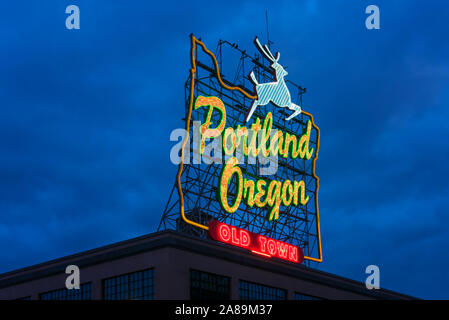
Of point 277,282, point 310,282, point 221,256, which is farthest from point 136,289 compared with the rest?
point 310,282

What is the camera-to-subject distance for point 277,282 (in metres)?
50.5

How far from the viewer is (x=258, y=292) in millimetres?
48656

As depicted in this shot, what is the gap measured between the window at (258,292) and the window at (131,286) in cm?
708

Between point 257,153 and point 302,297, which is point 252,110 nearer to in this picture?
point 257,153

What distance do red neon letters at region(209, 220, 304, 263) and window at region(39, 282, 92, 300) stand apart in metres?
8.62

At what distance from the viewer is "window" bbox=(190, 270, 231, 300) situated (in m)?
43.8

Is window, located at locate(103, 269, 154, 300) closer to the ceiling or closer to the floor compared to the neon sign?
closer to the floor

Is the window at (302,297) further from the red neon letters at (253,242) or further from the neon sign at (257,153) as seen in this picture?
the neon sign at (257,153)

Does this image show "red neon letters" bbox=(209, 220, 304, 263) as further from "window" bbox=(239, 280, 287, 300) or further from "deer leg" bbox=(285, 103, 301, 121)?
"deer leg" bbox=(285, 103, 301, 121)

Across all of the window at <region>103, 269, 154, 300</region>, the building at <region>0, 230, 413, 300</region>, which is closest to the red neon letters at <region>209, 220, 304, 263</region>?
the building at <region>0, 230, 413, 300</region>

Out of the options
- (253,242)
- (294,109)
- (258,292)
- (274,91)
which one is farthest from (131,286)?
(294,109)

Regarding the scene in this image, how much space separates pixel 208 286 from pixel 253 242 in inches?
228

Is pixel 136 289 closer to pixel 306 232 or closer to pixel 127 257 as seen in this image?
pixel 127 257
